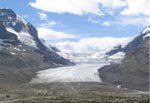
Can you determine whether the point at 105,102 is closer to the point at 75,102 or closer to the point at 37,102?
A: the point at 75,102

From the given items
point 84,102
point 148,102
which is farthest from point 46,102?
point 148,102

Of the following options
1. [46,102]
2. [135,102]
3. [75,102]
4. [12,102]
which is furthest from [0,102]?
[135,102]

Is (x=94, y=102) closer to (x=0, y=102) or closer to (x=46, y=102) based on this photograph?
(x=46, y=102)

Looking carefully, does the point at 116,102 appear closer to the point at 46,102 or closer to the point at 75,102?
the point at 75,102

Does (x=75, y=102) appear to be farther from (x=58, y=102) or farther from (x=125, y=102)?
(x=125, y=102)

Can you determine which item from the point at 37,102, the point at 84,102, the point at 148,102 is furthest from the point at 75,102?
the point at 148,102

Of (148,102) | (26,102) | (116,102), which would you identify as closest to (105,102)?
(116,102)
